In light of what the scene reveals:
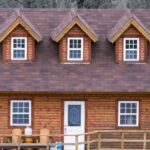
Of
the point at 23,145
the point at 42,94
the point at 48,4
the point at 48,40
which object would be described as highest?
the point at 48,4

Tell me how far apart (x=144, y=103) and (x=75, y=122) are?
3.11m

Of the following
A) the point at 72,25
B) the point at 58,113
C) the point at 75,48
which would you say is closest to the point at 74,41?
the point at 75,48

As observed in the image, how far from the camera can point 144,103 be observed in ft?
102

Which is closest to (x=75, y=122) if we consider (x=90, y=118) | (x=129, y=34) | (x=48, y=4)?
(x=90, y=118)

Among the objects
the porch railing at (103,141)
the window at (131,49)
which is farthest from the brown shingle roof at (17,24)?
the porch railing at (103,141)

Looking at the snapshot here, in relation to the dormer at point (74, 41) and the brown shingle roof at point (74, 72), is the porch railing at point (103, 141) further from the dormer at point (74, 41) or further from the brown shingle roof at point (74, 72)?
the dormer at point (74, 41)

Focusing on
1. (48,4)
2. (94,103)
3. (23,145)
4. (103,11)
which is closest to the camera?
(23,145)

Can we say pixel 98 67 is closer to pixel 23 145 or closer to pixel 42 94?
pixel 42 94

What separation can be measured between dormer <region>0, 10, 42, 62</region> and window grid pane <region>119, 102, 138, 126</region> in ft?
14.9

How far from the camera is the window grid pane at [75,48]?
3192cm

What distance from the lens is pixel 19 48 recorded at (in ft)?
104

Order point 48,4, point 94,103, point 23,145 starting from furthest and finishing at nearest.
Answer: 1. point 48,4
2. point 94,103
3. point 23,145

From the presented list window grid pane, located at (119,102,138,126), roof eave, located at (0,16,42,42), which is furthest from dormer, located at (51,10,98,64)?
window grid pane, located at (119,102,138,126)

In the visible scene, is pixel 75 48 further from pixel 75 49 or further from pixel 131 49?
pixel 131 49
